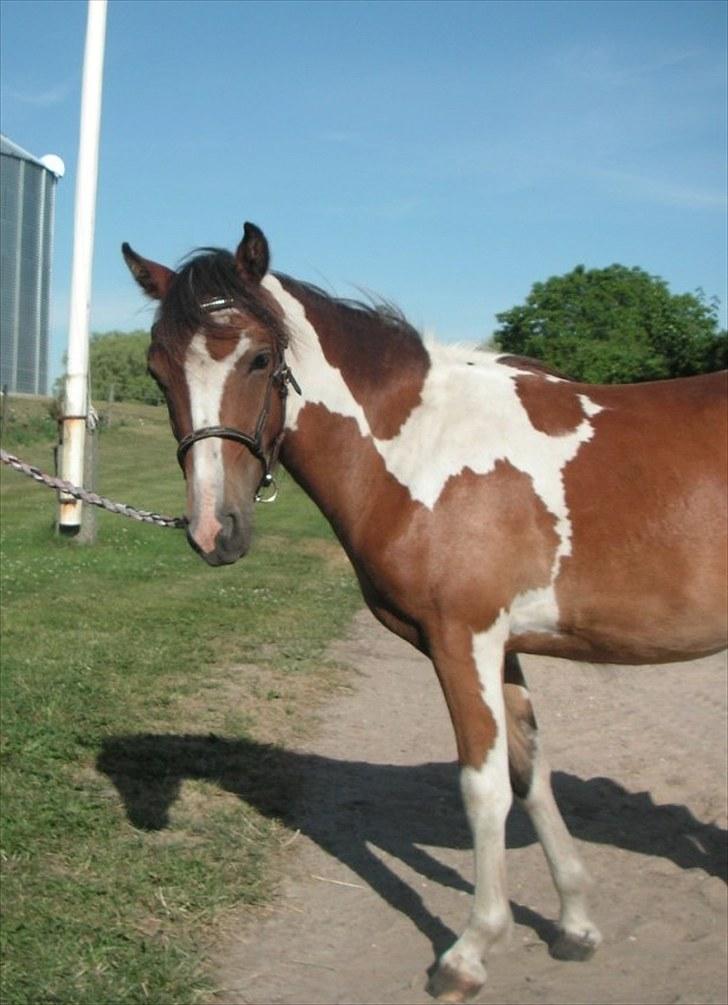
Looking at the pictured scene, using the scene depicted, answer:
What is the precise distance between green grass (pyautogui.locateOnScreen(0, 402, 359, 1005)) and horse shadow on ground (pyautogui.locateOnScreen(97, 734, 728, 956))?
3 cm

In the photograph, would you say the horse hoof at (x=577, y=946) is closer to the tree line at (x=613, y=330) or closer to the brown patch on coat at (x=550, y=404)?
the brown patch on coat at (x=550, y=404)

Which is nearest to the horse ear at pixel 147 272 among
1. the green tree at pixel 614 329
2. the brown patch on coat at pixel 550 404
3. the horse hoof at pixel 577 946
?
the brown patch on coat at pixel 550 404

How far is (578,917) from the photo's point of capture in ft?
14.2

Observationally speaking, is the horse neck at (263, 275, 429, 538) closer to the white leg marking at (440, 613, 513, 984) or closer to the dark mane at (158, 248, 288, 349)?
the dark mane at (158, 248, 288, 349)

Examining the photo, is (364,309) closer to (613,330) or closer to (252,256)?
(252,256)

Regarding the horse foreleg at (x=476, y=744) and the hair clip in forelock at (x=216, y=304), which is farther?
the horse foreleg at (x=476, y=744)

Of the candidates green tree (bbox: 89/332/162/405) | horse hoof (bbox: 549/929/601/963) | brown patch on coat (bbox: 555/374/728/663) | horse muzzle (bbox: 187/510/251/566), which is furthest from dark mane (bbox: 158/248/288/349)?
green tree (bbox: 89/332/162/405)

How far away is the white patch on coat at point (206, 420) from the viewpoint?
370cm

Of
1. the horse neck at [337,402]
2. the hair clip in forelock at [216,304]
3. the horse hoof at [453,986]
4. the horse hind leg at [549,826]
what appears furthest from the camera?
the horse hind leg at [549,826]

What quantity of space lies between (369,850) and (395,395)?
2.30m

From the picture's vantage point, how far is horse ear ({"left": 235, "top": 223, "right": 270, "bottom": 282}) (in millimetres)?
3891

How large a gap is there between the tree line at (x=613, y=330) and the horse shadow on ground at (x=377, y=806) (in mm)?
9615

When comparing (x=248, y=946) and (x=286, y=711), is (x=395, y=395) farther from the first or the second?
(x=286, y=711)

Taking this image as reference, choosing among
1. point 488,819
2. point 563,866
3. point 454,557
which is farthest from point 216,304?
point 563,866
